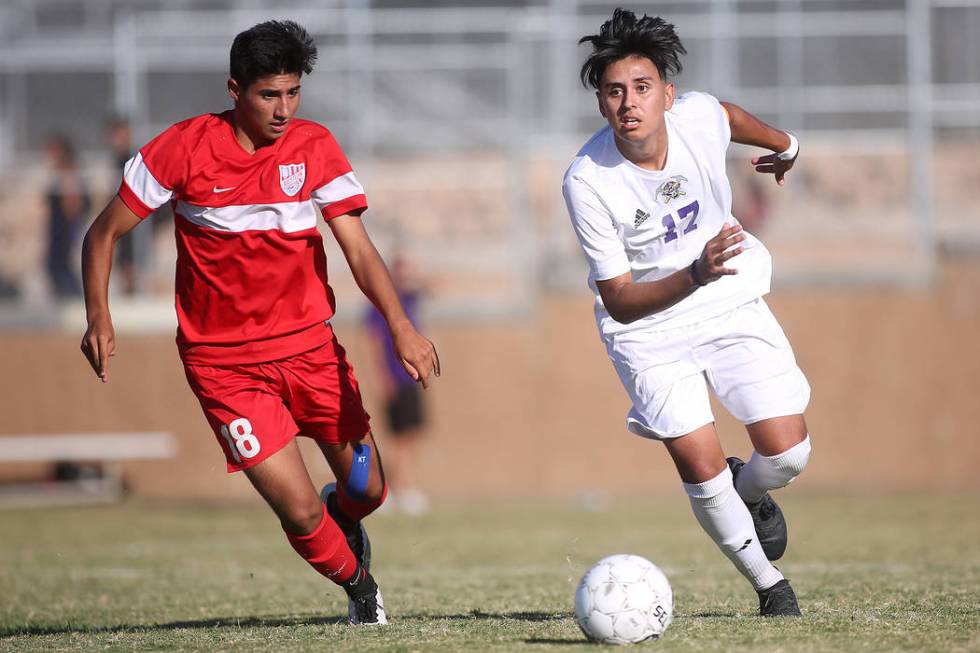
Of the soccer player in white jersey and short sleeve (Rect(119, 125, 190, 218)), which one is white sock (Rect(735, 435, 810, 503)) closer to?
the soccer player in white jersey

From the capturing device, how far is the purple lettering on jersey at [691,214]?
5.86 metres

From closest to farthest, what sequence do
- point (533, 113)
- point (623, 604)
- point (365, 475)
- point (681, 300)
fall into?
1. point (623, 604)
2. point (681, 300)
3. point (365, 475)
4. point (533, 113)

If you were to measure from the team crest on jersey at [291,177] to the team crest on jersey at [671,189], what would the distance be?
Result: 4.85 feet

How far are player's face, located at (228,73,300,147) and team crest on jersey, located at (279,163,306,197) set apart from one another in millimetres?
140

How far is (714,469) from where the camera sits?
5754mm

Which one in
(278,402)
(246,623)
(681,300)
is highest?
(681,300)

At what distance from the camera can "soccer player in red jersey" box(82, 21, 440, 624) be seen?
5.73 meters

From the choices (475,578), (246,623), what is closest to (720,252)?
(246,623)

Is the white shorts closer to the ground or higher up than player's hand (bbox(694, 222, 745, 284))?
closer to the ground

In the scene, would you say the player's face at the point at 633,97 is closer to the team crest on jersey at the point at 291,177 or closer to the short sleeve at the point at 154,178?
the team crest on jersey at the point at 291,177

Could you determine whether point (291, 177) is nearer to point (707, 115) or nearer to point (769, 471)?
point (707, 115)

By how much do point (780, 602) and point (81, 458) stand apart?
433 inches

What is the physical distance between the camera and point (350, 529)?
649cm

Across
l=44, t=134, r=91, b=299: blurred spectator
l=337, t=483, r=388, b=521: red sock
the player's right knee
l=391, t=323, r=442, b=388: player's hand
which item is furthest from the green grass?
l=44, t=134, r=91, b=299: blurred spectator
